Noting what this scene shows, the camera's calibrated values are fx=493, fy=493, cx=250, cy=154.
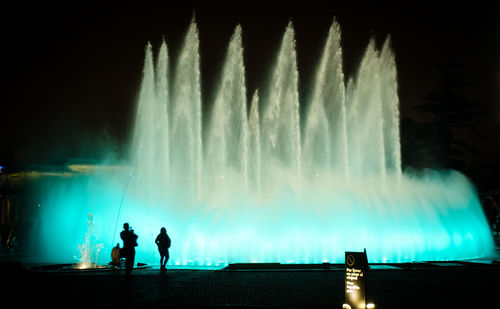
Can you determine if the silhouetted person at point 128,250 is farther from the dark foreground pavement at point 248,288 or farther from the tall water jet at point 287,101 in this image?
the tall water jet at point 287,101

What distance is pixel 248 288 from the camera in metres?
12.0

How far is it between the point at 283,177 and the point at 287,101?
6.12 meters

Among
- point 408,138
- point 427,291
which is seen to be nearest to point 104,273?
point 427,291

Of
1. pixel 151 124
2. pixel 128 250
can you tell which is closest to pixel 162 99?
pixel 151 124

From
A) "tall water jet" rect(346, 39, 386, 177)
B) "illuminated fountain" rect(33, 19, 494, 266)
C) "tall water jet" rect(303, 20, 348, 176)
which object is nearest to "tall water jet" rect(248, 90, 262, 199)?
"illuminated fountain" rect(33, 19, 494, 266)

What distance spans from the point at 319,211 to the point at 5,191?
1968 inches

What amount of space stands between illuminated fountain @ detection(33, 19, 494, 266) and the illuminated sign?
1201cm

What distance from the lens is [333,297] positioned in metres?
10.6

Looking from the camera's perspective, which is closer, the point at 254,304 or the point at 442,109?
the point at 254,304

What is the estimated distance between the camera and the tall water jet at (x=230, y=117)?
29.4 meters

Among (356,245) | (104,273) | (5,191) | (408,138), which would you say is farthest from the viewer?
(5,191)

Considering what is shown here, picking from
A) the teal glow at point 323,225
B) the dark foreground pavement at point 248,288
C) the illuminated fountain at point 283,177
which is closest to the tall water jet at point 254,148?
the illuminated fountain at point 283,177

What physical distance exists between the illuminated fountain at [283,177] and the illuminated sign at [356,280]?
12013 mm

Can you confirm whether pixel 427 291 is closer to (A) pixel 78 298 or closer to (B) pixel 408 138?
(A) pixel 78 298
